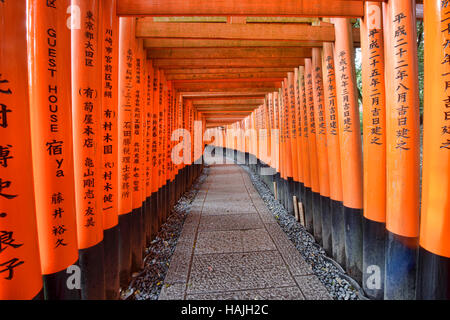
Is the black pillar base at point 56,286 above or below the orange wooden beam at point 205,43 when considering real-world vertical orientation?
below

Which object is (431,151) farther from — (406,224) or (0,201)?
(0,201)

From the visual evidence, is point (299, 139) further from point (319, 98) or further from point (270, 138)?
point (270, 138)

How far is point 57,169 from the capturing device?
2.06 m

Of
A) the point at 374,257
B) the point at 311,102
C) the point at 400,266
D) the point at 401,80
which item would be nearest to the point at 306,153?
the point at 311,102

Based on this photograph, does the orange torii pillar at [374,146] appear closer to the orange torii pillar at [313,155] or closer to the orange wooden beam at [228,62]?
the orange torii pillar at [313,155]

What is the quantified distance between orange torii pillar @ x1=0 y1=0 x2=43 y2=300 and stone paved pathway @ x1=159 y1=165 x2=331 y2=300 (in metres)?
2.27

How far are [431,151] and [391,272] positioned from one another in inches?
63.9

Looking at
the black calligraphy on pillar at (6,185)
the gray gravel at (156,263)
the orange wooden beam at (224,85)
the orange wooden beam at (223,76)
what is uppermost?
the orange wooden beam at (224,85)

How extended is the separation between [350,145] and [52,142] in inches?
155

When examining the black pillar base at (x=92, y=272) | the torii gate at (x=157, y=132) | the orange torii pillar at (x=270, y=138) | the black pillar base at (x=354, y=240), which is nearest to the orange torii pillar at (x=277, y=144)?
the orange torii pillar at (x=270, y=138)

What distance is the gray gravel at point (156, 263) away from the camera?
11.9 ft

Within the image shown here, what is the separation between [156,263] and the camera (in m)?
4.45

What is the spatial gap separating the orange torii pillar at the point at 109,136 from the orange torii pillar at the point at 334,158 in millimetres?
3701

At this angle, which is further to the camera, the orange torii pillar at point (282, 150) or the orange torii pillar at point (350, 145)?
the orange torii pillar at point (282, 150)
